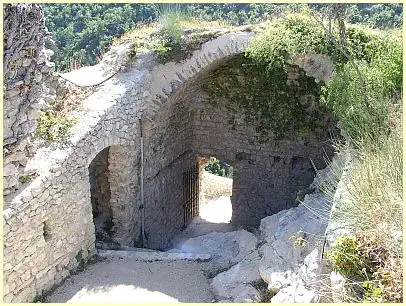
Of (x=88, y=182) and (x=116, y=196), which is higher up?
(x=88, y=182)

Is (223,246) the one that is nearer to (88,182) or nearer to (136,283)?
(136,283)

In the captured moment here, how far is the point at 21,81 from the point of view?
693cm

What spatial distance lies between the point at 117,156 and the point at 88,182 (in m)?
1.41

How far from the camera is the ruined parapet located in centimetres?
678

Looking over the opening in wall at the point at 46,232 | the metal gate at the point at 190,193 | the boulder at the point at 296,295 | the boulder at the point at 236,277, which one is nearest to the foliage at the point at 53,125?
the opening in wall at the point at 46,232

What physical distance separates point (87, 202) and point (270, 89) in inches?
187

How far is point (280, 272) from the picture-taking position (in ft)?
22.7

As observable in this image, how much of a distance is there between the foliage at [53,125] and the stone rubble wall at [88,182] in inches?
5.1

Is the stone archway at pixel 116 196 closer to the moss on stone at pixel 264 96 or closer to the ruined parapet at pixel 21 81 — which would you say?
the ruined parapet at pixel 21 81

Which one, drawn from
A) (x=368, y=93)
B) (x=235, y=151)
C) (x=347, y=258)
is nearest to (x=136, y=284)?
(x=347, y=258)

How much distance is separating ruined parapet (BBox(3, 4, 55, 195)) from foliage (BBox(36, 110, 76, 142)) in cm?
53

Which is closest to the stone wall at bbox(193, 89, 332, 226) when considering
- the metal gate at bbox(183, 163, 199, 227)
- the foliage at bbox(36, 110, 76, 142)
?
the metal gate at bbox(183, 163, 199, 227)

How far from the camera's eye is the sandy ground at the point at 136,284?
7.67 m

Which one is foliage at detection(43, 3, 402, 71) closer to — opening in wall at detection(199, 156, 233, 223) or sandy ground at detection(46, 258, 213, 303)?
opening in wall at detection(199, 156, 233, 223)
